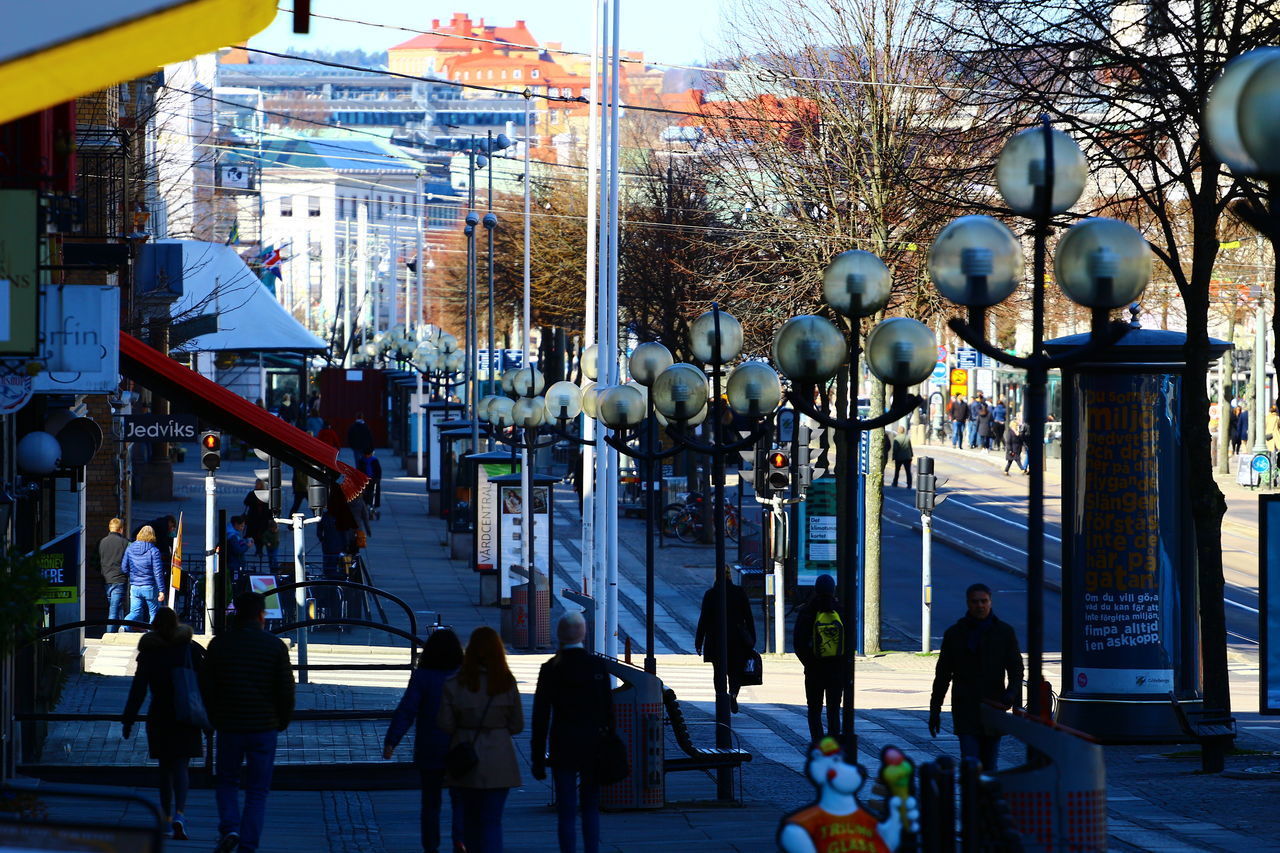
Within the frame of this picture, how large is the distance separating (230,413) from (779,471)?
9.04 metres

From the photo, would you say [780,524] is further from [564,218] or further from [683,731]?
[564,218]

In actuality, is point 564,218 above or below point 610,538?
above

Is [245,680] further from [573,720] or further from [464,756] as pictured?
[573,720]

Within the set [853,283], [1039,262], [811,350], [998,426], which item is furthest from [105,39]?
[998,426]

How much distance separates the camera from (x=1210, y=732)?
14.8 meters

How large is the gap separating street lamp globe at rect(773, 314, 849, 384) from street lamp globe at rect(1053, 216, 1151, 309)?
386cm

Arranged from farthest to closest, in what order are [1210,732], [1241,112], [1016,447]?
1. [1016,447]
2. [1210,732]
3. [1241,112]

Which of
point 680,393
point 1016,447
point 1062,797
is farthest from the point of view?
point 1016,447

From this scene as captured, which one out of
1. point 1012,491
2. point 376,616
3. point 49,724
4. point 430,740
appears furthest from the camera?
point 1012,491

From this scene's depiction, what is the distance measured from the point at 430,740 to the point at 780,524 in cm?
1434

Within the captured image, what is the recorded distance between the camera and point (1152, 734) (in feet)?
55.2

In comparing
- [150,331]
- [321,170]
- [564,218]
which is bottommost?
[150,331]

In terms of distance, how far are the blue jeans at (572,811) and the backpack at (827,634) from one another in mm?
5985

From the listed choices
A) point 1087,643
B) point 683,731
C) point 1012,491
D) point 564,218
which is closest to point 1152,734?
point 1087,643
